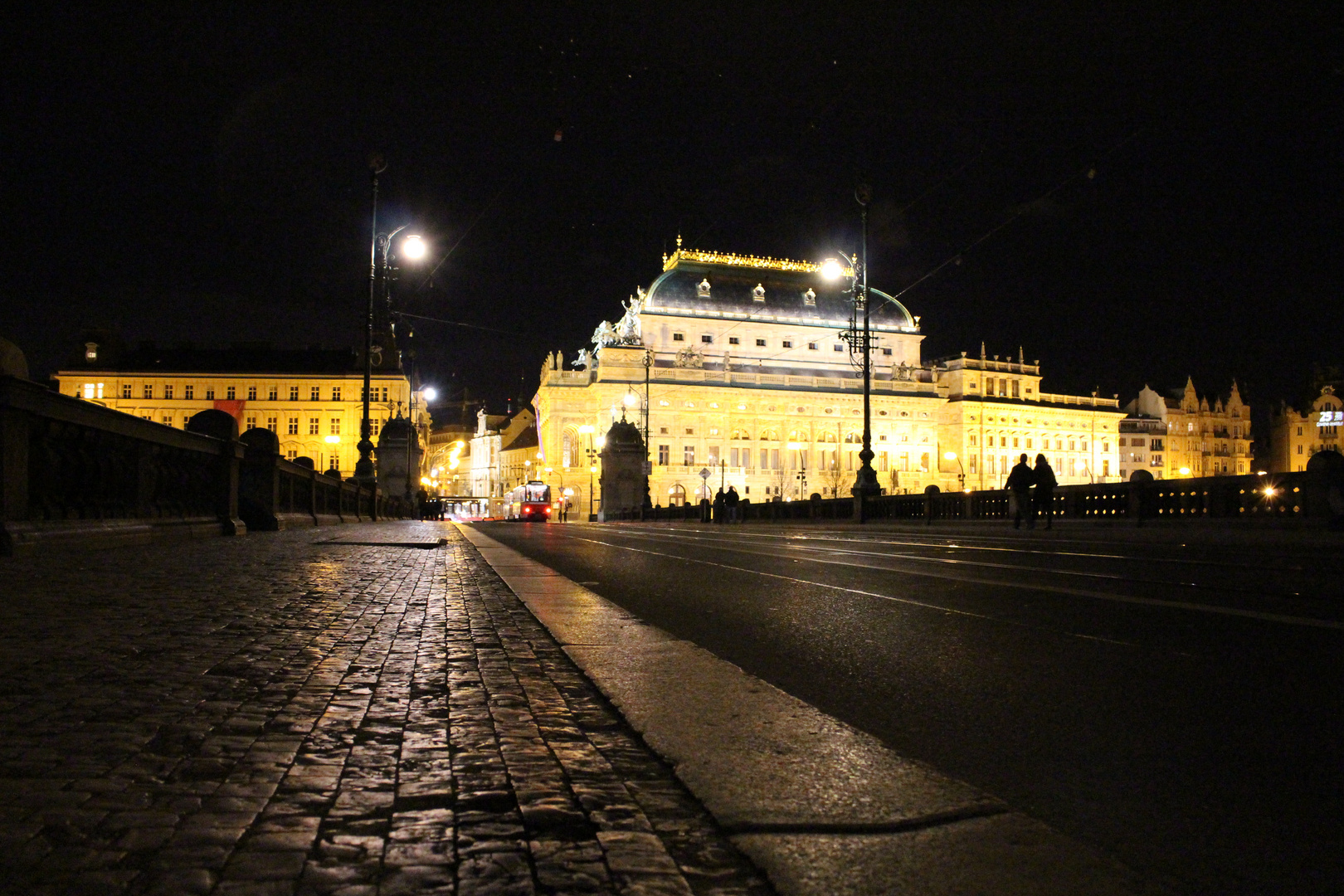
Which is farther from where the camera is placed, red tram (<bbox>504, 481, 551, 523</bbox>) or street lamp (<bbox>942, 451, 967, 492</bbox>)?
street lamp (<bbox>942, 451, 967, 492</bbox>)

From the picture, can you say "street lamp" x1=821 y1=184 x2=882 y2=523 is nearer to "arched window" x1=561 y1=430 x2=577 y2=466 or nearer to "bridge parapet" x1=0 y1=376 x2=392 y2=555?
"bridge parapet" x1=0 y1=376 x2=392 y2=555

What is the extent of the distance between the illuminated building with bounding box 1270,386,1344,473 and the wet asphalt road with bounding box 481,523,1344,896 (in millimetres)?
106764

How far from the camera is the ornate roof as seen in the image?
372 ft

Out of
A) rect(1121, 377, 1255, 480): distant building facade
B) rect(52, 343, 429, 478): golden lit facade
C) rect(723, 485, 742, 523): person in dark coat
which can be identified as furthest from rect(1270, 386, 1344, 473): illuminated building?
rect(52, 343, 429, 478): golden lit facade

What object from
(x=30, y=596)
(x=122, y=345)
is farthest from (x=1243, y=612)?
(x=122, y=345)

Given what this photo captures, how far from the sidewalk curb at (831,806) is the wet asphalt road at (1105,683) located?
0.19 metres

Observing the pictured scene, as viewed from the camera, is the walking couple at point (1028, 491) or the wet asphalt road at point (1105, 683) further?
the walking couple at point (1028, 491)

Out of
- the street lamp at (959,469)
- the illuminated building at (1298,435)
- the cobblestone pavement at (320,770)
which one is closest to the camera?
the cobblestone pavement at (320,770)

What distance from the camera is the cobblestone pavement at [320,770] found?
2146mm

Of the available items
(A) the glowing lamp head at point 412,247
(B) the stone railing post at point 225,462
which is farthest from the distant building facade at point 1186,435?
(B) the stone railing post at point 225,462

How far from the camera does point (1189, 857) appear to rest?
2408mm

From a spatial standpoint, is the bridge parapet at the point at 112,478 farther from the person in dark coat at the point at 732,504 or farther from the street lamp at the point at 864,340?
the person in dark coat at the point at 732,504

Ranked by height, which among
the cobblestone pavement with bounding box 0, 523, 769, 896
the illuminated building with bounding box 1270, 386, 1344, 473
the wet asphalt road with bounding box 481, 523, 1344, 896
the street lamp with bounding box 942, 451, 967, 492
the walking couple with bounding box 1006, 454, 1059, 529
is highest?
the illuminated building with bounding box 1270, 386, 1344, 473

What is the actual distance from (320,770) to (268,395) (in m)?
109
